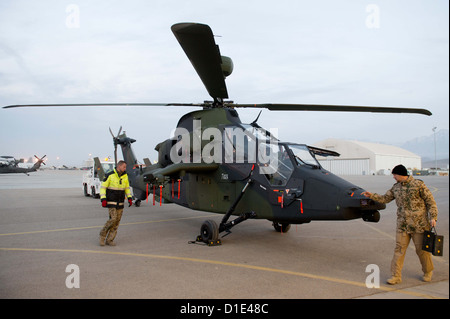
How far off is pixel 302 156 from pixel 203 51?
3.07m

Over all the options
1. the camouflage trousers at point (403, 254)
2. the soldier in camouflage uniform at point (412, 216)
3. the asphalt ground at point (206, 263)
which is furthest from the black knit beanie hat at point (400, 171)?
the camouflage trousers at point (403, 254)

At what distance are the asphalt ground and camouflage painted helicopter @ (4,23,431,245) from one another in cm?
87

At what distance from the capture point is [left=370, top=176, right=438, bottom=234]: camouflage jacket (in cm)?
508

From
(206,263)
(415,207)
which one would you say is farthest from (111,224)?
(415,207)

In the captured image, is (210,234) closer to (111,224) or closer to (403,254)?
(111,224)

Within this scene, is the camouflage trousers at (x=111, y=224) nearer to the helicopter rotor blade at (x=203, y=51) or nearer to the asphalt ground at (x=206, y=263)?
the asphalt ground at (x=206, y=263)

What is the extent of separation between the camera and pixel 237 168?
26.0ft

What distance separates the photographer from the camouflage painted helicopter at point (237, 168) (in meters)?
6.13

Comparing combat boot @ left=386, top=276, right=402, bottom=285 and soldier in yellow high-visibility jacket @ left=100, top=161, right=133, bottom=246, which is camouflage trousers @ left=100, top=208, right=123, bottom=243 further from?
combat boot @ left=386, top=276, right=402, bottom=285

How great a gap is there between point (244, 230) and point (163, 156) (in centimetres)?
321

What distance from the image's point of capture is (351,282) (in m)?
5.25
